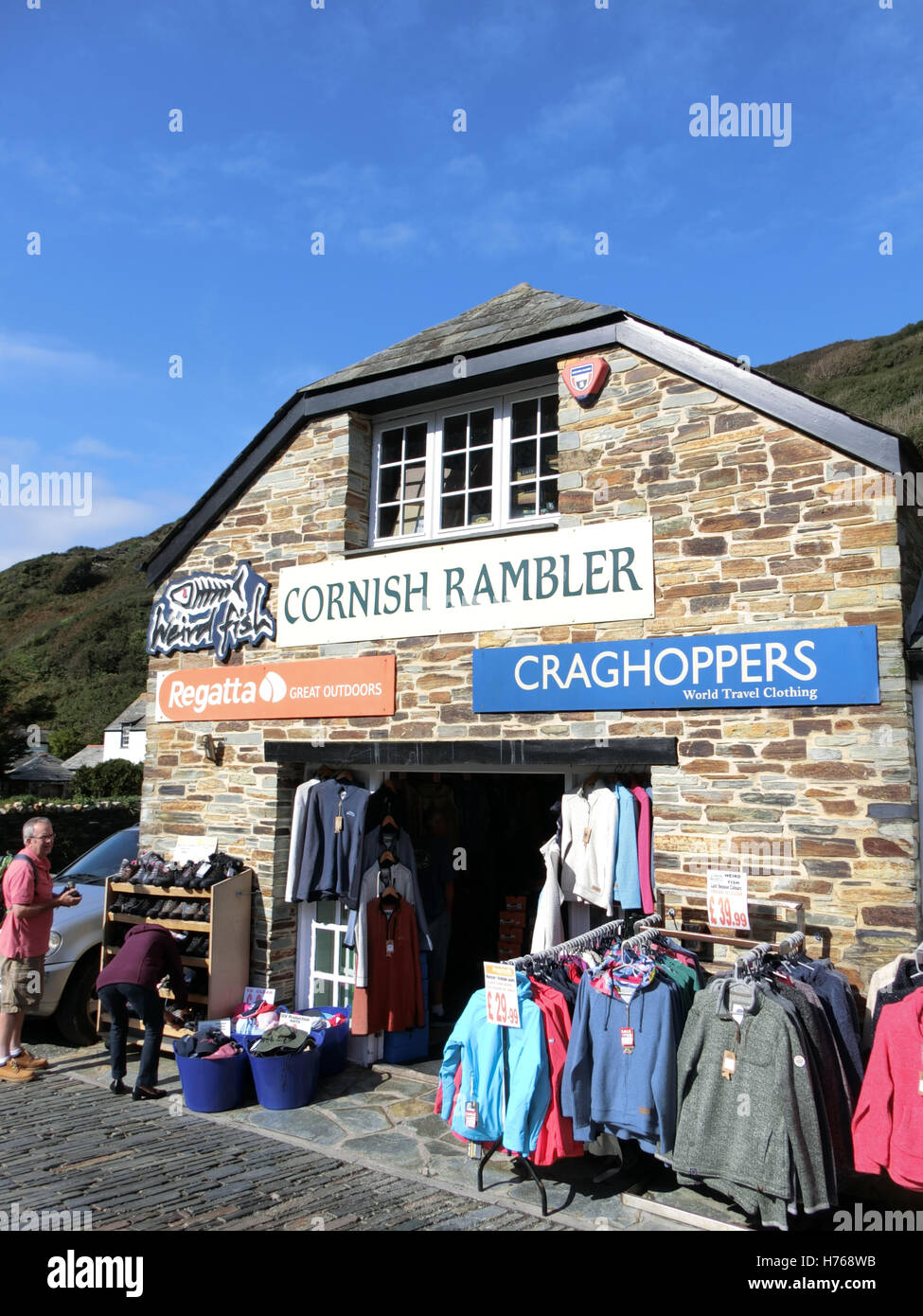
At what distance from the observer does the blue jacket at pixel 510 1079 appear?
5.03 m

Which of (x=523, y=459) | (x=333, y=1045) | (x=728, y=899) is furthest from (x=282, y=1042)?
(x=523, y=459)

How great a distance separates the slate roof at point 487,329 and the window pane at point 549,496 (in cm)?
116

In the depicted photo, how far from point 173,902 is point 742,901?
5.08m

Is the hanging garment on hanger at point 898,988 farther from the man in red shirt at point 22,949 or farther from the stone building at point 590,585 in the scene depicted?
Result: the man in red shirt at point 22,949

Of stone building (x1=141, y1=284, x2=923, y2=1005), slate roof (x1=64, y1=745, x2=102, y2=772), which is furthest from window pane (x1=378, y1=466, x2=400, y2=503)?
slate roof (x1=64, y1=745, x2=102, y2=772)

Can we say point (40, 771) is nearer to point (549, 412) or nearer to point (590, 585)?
point (549, 412)

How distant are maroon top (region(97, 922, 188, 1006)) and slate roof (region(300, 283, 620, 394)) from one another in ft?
16.3

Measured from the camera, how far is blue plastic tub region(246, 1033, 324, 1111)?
22.3ft

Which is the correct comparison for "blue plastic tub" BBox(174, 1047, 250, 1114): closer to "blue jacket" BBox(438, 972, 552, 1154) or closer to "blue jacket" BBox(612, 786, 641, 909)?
"blue jacket" BBox(438, 972, 552, 1154)

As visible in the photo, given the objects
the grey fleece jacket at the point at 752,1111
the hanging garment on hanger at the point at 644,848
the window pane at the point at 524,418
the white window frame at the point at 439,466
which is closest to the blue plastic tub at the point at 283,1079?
the hanging garment on hanger at the point at 644,848

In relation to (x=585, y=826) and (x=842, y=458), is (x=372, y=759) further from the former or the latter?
(x=842, y=458)

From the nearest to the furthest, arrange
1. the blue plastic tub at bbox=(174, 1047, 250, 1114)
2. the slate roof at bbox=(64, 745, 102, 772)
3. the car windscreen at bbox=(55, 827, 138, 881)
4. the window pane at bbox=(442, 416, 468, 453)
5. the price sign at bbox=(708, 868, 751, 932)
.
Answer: the price sign at bbox=(708, 868, 751, 932)
the blue plastic tub at bbox=(174, 1047, 250, 1114)
the window pane at bbox=(442, 416, 468, 453)
the car windscreen at bbox=(55, 827, 138, 881)
the slate roof at bbox=(64, 745, 102, 772)

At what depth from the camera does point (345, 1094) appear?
7.14 m

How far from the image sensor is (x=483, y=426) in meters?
8.02
